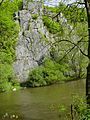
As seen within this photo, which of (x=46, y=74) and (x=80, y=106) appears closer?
(x=80, y=106)

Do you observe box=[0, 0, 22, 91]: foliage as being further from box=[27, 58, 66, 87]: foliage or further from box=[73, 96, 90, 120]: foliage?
box=[73, 96, 90, 120]: foliage

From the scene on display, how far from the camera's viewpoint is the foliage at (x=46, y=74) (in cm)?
4953

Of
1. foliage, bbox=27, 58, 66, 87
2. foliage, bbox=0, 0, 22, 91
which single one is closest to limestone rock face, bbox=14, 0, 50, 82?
foliage, bbox=27, 58, 66, 87

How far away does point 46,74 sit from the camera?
52688mm

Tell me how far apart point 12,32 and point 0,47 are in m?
2.77

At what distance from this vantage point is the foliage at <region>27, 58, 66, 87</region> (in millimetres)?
49525

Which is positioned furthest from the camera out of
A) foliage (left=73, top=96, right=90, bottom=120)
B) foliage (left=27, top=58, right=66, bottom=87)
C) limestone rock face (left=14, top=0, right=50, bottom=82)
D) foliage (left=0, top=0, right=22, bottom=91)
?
limestone rock face (left=14, top=0, right=50, bottom=82)

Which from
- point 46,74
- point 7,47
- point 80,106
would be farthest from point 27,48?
point 80,106

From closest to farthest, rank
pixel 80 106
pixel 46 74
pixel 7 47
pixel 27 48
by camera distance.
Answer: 1. pixel 80 106
2. pixel 7 47
3. pixel 46 74
4. pixel 27 48

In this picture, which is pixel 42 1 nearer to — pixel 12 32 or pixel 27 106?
pixel 27 106

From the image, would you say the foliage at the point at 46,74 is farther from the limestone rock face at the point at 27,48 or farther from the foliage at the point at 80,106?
the foliage at the point at 80,106

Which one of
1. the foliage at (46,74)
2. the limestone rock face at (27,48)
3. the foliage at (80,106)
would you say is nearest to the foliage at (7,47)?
the limestone rock face at (27,48)

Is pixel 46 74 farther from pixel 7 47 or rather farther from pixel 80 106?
pixel 80 106

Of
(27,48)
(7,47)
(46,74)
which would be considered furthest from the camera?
(27,48)
